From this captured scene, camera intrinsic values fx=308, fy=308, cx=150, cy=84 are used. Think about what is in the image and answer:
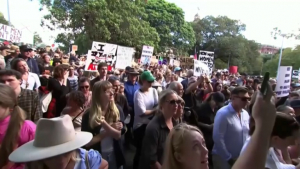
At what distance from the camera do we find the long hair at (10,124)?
243 cm

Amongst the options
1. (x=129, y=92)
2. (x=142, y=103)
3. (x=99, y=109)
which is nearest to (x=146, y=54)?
(x=129, y=92)

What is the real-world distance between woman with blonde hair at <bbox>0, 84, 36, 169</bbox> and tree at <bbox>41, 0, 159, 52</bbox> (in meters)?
23.1

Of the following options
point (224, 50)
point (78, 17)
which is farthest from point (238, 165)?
point (224, 50)

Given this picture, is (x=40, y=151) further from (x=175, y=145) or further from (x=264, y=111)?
(x=264, y=111)

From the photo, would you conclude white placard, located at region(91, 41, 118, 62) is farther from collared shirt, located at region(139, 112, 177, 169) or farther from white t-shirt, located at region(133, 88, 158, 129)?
collared shirt, located at region(139, 112, 177, 169)

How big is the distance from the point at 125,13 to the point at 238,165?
26.9 m

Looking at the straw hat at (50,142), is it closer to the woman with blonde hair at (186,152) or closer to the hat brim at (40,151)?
the hat brim at (40,151)

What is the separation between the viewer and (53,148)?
79.9 inches

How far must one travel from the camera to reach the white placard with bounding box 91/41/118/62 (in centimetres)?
868

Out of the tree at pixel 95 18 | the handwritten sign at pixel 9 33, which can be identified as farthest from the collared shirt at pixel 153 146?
the tree at pixel 95 18

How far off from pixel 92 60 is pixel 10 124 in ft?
19.9

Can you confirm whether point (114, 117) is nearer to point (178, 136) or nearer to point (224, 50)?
point (178, 136)

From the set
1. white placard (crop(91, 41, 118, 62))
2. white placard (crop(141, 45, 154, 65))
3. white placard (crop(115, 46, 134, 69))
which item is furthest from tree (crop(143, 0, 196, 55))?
white placard (crop(91, 41, 118, 62))

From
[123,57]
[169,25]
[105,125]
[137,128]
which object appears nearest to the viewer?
[105,125]
